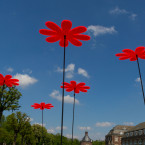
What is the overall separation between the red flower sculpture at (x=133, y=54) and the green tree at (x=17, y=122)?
22.1 m

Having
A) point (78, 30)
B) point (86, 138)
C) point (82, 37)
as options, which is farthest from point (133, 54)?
point (86, 138)

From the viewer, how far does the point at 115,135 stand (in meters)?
70.4

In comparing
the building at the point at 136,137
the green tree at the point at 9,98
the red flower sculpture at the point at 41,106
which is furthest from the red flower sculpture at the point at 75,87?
the building at the point at 136,137

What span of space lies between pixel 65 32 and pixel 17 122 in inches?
950

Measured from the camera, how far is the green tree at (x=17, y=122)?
28.6m

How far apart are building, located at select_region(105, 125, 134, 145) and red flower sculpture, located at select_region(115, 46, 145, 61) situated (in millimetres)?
64196

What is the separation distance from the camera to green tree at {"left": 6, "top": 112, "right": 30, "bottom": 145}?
28594 mm

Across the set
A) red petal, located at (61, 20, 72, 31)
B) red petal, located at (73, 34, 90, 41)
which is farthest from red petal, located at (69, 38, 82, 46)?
red petal, located at (61, 20, 72, 31)

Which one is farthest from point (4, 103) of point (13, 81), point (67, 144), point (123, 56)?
point (67, 144)

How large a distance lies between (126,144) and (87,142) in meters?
31.9

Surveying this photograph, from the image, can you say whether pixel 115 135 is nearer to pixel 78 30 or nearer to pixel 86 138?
pixel 86 138

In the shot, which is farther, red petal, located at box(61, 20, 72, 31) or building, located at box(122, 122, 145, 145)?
building, located at box(122, 122, 145, 145)

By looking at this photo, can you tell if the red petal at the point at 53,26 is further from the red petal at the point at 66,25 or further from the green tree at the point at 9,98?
the green tree at the point at 9,98

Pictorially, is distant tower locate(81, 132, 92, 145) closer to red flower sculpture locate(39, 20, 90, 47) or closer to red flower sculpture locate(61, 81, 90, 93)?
red flower sculpture locate(61, 81, 90, 93)
